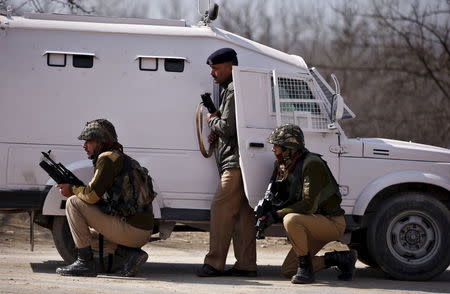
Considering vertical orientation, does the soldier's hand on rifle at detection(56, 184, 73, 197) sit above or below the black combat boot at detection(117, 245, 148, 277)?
above

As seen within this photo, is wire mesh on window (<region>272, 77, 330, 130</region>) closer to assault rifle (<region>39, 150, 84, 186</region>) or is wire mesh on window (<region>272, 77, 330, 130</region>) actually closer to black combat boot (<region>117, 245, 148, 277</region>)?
black combat boot (<region>117, 245, 148, 277</region>)

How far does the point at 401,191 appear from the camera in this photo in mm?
10969

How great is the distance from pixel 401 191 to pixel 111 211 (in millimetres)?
2972

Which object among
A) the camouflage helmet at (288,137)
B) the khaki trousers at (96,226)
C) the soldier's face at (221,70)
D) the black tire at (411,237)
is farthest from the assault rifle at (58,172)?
the black tire at (411,237)

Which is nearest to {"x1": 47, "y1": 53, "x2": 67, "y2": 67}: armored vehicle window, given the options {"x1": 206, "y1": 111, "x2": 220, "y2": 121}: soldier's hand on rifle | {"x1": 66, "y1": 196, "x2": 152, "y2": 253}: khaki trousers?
{"x1": 66, "y1": 196, "x2": 152, "y2": 253}: khaki trousers

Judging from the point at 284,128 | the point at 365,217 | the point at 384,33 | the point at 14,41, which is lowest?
the point at 365,217

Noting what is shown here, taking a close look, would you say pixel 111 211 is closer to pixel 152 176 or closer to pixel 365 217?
pixel 152 176

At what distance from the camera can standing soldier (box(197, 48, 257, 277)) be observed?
10.3 metres

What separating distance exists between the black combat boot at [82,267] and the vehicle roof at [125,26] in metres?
2.14

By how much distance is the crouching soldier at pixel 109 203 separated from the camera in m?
9.88

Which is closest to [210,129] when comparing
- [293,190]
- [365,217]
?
[293,190]

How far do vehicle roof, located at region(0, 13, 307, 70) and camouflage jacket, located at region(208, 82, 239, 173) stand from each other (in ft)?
1.80

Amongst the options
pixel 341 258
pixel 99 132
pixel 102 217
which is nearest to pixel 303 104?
pixel 341 258

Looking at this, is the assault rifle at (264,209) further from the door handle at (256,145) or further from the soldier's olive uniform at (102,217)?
the soldier's olive uniform at (102,217)
